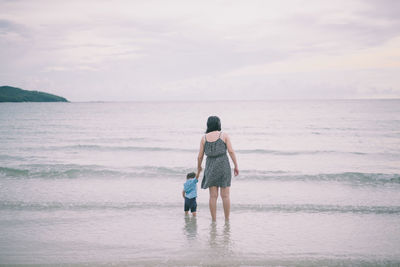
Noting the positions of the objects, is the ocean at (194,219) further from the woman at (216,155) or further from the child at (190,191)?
the woman at (216,155)

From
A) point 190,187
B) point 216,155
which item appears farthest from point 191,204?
point 216,155

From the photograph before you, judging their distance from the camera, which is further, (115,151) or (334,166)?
(115,151)

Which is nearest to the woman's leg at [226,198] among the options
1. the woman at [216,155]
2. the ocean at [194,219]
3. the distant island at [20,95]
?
the woman at [216,155]

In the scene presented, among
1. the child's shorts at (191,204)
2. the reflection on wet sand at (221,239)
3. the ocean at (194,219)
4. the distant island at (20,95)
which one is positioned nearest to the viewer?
the ocean at (194,219)

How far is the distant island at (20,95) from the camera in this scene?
523 ft

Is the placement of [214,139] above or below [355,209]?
above

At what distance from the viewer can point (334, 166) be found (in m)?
13.1

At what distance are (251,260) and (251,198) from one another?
3.67 m

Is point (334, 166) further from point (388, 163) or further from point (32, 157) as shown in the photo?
point (32, 157)

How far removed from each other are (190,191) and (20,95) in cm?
18545

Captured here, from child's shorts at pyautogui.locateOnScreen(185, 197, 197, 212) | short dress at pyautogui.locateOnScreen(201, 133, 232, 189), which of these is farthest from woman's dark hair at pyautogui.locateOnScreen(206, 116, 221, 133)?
child's shorts at pyautogui.locateOnScreen(185, 197, 197, 212)

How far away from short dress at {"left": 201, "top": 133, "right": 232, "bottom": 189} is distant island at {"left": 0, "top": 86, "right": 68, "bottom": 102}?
17903 centimetres

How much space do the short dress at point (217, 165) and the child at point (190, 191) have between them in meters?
0.52

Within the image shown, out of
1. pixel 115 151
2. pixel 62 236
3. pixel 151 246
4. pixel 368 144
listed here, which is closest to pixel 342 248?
pixel 151 246
